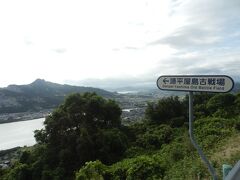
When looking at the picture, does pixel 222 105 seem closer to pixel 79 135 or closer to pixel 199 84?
pixel 79 135

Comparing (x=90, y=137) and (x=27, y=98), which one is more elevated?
(x=90, y=137)

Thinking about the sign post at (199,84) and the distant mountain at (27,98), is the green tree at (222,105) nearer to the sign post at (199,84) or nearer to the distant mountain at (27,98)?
the sign post at (199,84)

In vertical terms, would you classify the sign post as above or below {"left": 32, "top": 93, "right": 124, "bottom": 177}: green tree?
above

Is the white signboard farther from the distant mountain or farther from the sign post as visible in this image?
the distant mountain

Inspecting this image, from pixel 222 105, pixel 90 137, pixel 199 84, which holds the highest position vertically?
pixel 199 84

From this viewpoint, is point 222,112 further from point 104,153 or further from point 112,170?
point 112,170

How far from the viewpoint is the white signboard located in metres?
2.94

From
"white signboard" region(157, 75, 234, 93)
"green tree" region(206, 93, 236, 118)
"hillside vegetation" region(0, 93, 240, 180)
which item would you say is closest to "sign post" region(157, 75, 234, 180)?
"white signboard" region(157, 75, 234, 93)

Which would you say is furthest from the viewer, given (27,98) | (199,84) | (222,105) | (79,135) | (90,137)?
(27,98)

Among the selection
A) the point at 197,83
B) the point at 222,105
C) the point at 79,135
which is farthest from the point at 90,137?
the point at 197,83

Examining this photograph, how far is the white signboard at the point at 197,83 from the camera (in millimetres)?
2938

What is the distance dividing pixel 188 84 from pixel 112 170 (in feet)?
30.1

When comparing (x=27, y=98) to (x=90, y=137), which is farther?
(x=27, y=98)

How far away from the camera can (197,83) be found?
3.19 metres
